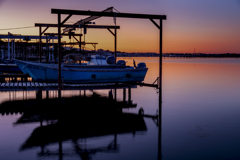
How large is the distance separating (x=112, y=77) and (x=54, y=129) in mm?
8717

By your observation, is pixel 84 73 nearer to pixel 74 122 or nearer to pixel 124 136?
pixel 74 122

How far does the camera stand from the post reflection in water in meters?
8.44

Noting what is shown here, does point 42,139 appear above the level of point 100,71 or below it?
below

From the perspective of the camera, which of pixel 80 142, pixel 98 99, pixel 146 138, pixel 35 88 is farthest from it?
pixel 98 99

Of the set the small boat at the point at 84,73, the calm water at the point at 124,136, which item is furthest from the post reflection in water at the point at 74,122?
the small boat at the point at 84,73

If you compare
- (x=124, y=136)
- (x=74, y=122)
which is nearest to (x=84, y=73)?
(x=74, y=122)

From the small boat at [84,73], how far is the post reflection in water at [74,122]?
1350 millimetres

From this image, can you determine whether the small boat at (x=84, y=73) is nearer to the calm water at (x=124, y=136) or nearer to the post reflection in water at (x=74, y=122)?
the post reflection in water at (x=74, y=122)

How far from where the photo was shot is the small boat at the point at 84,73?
1770 cm

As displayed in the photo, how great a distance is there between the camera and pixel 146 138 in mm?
9836

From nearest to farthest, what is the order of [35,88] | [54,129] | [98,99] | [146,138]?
[146,138]
[54,129]
[35,88]
[98,99]

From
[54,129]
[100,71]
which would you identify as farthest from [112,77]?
[54,129]

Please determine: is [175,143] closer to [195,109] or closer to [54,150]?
[54,150]

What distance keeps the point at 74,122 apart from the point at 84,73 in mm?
6794
